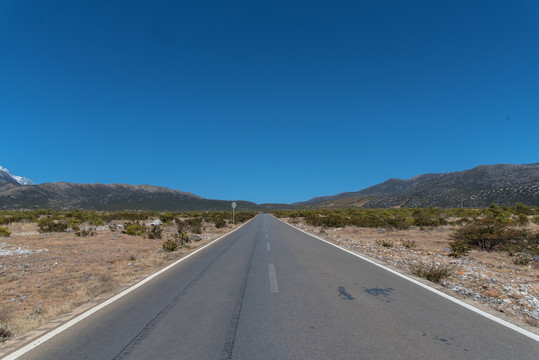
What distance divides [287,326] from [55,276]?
9.66 metres

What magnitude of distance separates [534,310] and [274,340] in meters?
5.36

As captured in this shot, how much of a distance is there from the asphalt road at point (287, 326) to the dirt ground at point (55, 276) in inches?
48.8

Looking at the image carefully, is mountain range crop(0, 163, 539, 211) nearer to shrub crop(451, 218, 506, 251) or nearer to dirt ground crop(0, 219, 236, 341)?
shrub crop(451, 218, 506, 251)

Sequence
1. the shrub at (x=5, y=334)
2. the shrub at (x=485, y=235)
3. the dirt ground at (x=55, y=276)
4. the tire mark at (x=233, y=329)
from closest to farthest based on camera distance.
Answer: the tire mark at (x=233, y=329), the shrub at (x=5, y=334), the dirt ground at (x=55, y=276), the shrub at (x=485, y=235)

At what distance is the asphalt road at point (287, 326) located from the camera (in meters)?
3.72

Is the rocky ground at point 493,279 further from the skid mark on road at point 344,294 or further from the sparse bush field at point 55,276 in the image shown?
the sparse bush field at point 55,276

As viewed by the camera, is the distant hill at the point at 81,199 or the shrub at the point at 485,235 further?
the distant hill at the point at 81,199

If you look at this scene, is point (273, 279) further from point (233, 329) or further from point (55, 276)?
point (55, 276)

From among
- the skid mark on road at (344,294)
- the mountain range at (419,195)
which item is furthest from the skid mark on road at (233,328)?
the mountain range at (419,195)

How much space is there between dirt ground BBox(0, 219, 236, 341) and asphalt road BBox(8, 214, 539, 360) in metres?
1.24

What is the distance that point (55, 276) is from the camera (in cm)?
1032

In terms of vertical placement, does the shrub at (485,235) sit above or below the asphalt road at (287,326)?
above

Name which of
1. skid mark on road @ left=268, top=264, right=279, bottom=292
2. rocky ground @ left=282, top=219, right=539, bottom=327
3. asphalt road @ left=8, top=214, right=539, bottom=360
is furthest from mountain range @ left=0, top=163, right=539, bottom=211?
asphalt road @ left=8, top=214, right=539, bottom=360

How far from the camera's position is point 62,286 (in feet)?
29.2
